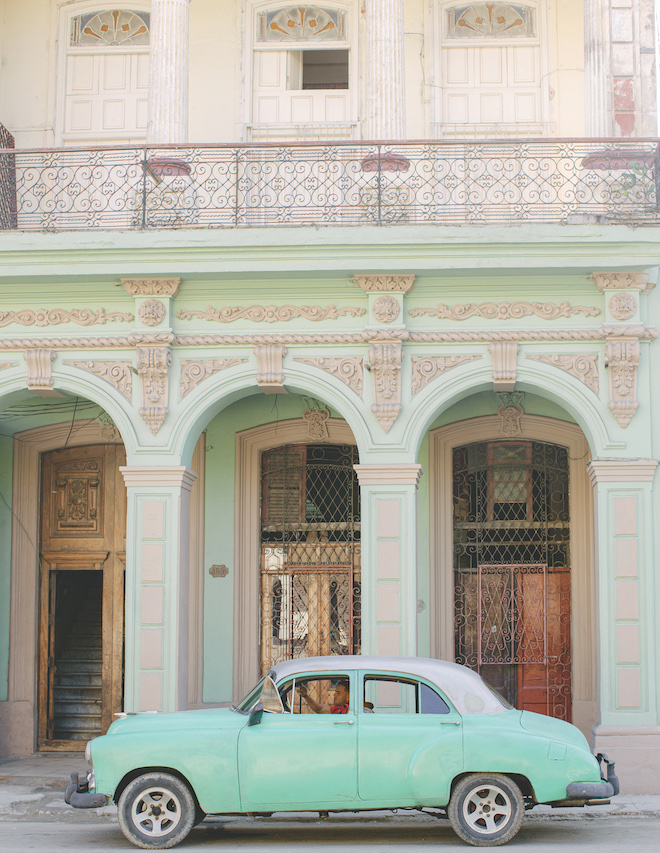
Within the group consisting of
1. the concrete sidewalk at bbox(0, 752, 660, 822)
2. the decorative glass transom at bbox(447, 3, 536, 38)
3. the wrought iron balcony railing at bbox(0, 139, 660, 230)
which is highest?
the decorative glass transom at bbox(447, 3, 536, 38)

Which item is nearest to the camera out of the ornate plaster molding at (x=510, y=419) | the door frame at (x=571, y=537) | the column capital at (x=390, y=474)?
the column capital at (x=390, y=474)

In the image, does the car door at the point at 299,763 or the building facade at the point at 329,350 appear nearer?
the car door at the point at 299,763

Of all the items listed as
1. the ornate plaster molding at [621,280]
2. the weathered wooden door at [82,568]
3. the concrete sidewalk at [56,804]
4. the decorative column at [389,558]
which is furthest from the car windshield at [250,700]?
the weathered wooden door at [82,568]

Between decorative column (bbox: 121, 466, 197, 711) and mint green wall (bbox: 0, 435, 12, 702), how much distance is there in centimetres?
286

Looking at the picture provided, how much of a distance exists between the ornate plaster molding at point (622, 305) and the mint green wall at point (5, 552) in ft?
24.7

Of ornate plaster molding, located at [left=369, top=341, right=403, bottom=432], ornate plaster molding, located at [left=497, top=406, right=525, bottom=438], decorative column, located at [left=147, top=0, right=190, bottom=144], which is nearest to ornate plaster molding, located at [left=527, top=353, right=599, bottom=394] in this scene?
ornate plaster molding, located at [left=369, top=341, right=403, bottom=432]

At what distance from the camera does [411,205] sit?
11703mm

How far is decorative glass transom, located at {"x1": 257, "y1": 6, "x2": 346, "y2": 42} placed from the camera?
14.0 m

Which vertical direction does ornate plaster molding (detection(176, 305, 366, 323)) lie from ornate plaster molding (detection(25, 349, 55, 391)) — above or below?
above

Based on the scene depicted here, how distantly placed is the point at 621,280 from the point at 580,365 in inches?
37.8

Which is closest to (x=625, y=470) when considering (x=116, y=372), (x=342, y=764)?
(x=342, y=764)

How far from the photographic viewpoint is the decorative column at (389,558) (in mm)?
11508

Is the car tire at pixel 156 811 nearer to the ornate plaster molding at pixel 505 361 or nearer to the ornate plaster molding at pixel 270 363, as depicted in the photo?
the ornate plaster molding at pixel 270 363

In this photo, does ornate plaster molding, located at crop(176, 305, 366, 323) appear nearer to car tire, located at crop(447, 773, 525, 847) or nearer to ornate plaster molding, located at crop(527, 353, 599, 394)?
ornate plaster molding, located at crop(527, 353, 599, 394)
